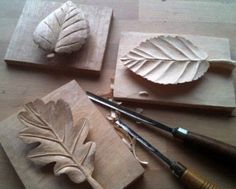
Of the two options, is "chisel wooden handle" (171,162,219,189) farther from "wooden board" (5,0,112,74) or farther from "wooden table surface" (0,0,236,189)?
"wooden board" (5,0,112,74)

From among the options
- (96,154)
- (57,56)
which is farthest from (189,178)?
(57,56)

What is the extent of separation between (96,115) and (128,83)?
0.09m

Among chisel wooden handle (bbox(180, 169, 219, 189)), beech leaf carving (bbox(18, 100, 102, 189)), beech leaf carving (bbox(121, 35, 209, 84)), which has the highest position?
beech leaf carving (bbox(121, 35, 209, 84))

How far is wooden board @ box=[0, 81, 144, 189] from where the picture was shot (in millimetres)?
445

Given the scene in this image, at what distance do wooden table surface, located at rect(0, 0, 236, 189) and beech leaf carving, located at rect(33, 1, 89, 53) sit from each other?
5 cm

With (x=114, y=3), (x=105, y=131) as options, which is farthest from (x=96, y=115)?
(x=114, y=3)

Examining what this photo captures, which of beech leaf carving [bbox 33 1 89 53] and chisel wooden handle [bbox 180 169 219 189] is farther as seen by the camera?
beech leaf carving [bbox 33 1 89 53]

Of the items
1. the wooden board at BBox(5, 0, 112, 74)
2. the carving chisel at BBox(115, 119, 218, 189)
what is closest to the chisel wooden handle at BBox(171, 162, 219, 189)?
the carving chisel at BBox(115, 119, 218, 189)

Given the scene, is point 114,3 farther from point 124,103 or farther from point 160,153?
point 160,153

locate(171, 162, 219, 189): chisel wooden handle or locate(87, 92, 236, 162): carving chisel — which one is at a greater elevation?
locate(87, 92, 236, 162): carving chisel

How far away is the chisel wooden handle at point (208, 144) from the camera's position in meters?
0.45

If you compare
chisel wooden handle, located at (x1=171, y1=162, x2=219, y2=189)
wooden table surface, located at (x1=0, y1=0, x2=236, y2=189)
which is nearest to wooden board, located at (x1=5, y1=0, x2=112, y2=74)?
wooden table surface, located at (x1=0, y1=0, x2=236, y2=189)

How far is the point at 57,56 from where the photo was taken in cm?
58

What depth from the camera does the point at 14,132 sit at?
1.59ft
